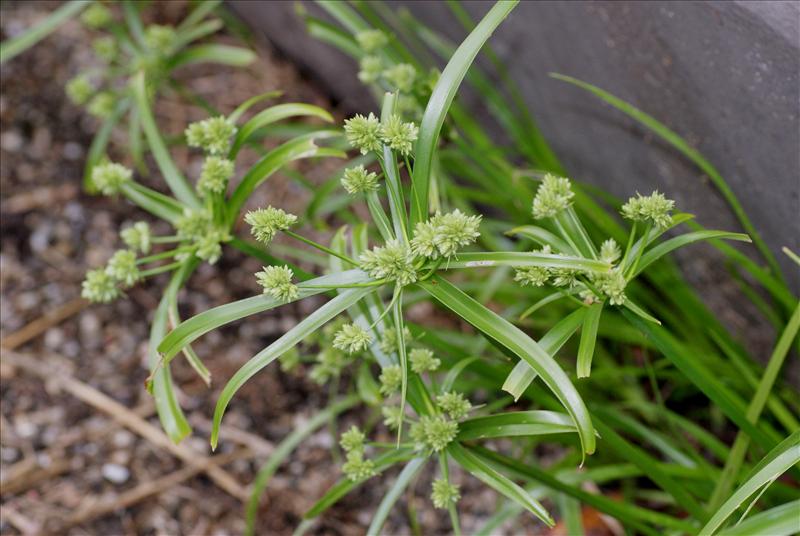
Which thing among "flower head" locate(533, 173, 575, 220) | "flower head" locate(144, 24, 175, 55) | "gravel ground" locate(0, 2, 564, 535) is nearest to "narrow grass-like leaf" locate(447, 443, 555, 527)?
"flower head" locate(533, 173, 575, 220)

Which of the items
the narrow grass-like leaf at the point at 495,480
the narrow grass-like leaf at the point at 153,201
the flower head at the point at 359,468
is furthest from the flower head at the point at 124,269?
the narrow grass-like leaf at the point at 495,480

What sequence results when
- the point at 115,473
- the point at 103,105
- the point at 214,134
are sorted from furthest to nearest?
the point at 103,105 < the point at 115,473 < the point at 214,134

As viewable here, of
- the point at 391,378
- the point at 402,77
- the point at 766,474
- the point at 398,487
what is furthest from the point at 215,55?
the point at 766,474

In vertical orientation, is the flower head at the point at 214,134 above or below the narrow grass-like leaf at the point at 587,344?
above

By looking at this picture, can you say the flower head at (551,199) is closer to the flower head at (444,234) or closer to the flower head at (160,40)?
the flower head at (444,234)

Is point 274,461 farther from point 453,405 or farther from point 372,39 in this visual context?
point 372,39

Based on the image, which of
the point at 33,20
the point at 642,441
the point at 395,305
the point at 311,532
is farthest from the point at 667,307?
the point at 33,20

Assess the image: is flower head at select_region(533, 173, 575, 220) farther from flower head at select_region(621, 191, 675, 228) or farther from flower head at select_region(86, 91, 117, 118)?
flower head at select_region(86, 91, 117, 118)
